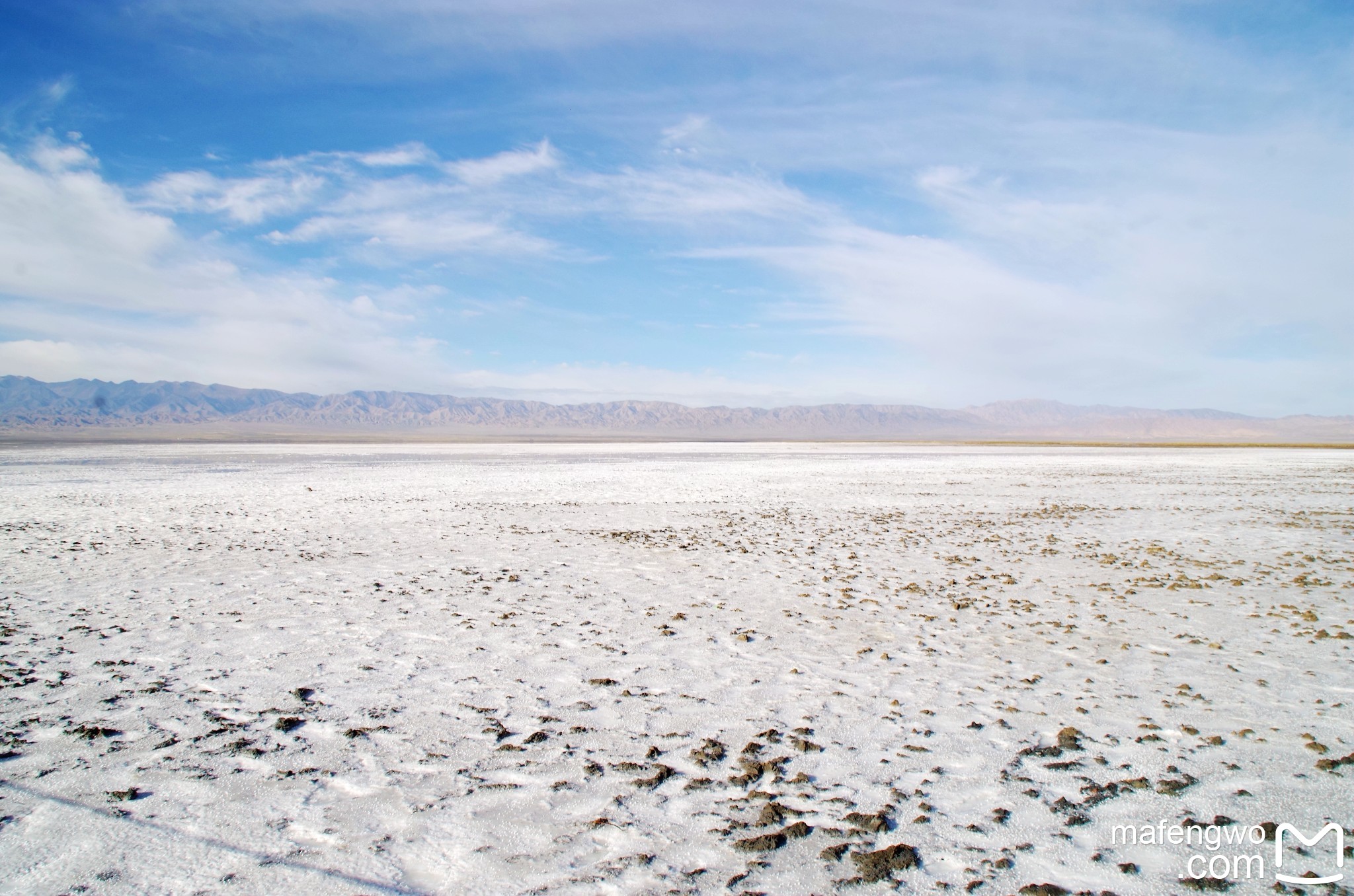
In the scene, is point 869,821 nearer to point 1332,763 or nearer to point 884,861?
point 884,861

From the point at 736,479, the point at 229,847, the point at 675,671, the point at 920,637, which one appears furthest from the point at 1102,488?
the point at 229,847

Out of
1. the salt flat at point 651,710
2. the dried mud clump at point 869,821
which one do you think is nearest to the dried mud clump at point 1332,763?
the salt flat at point 651,710

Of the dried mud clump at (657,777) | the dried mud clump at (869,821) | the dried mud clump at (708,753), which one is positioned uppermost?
the dried mud clump at (869,821)

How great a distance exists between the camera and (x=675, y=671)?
6160mm

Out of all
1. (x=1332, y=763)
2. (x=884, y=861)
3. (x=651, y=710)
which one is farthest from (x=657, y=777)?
(x=1332, y=763)

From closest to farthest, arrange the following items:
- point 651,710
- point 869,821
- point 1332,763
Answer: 1. point 869,821
2. point 1332,763
3. point 651,710

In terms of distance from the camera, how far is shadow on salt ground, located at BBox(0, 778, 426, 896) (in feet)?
10.5

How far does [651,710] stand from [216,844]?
8.79 ft

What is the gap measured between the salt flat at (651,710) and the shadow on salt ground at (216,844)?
0.02 m

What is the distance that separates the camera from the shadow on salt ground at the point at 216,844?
3.20 meters

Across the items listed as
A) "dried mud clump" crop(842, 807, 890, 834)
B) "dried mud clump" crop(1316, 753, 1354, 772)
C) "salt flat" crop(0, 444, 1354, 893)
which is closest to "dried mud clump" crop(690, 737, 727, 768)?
"salt flat" crop(0, 444, 1354, 893)

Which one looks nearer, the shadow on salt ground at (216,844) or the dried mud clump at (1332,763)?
the shadow on salt ground at (216,844)

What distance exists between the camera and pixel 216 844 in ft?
11.4

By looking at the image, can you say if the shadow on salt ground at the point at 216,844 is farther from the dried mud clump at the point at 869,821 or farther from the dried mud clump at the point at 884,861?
the dried mud clump at the point at 869,821
